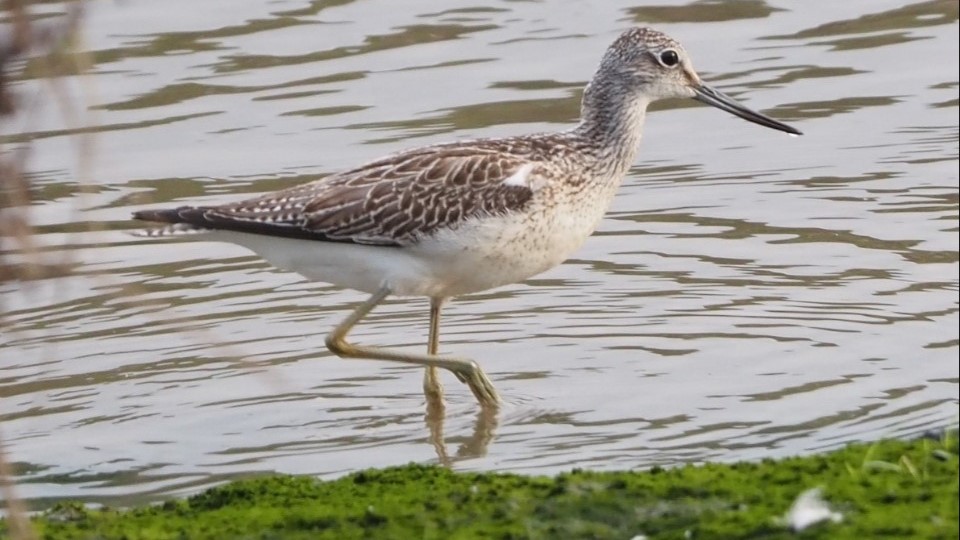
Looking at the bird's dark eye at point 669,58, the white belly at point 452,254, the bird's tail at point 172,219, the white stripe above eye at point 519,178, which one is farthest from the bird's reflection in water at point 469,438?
the bird's dark eye at point 669,58

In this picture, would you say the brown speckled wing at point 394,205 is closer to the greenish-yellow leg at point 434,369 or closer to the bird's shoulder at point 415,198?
the bird's shoulder at point 415,198

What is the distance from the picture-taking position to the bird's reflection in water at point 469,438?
8.19 m

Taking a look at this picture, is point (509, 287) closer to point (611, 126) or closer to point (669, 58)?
point (611, 126)

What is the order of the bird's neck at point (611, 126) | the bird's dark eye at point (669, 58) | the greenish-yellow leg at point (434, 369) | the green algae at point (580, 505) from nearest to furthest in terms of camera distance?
the green algae at point (580, 505) → the greenish-yellow leg at point (434, 369) → the bird's neck at point (611, 126) → the bird's dark eye at point (669, 58)

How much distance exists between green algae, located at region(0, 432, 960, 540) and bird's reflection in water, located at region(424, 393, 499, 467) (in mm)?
1483

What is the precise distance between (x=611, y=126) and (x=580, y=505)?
4019 mm

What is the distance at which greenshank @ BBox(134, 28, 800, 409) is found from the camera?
28.7ft

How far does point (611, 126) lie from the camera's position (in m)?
9.55

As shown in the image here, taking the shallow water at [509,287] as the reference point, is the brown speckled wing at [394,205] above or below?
above

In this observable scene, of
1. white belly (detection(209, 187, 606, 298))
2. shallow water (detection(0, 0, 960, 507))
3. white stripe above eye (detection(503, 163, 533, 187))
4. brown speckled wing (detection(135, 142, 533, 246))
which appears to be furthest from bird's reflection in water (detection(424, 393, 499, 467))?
white stripe above eye (detection(503, 163, 533, 187))

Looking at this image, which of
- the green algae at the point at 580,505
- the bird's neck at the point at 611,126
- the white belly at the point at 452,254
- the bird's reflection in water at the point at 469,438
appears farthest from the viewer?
the bird's neck at the point at 611,126

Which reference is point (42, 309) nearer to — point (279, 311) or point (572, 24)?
point (279, 311)

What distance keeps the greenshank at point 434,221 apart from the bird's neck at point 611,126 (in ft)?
0.05

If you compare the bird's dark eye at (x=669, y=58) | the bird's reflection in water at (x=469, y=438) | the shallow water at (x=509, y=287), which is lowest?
the bird's reflection in water at (x=469, y=438)
